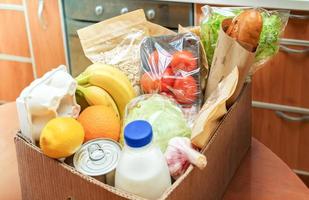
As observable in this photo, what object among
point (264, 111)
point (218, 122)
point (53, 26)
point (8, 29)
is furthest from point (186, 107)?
point (8, 29)

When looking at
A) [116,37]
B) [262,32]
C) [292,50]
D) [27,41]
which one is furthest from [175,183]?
Answer: [27,41]

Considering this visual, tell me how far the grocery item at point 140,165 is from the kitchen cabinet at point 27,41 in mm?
1691

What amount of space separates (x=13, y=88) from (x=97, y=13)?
0.70m

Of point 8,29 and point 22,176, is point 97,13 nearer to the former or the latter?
point 8,29

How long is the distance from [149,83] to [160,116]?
0.48 ft

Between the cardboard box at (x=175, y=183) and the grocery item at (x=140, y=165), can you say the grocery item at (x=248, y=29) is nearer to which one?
the cardboard box at (x=175, y=183)

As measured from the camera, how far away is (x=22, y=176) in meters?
0.90

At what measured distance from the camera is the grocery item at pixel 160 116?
0.89m

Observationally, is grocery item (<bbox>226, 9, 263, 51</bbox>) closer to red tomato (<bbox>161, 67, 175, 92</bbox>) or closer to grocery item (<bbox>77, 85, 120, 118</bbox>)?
red tomato (<bbox>161, 67, 175, 92</bbox>)

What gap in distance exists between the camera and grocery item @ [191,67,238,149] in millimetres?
856

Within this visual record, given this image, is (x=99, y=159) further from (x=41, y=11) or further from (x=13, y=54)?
(x=13, y=54)

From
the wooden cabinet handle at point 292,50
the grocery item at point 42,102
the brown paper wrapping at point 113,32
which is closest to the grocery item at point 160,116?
the grocery item at point 42,102

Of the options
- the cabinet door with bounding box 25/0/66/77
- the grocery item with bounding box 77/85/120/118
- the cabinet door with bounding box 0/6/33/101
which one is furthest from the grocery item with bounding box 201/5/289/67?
the cabinet door with bounding box 0/6/33/101

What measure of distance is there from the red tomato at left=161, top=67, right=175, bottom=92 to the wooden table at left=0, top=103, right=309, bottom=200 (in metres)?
0.23
